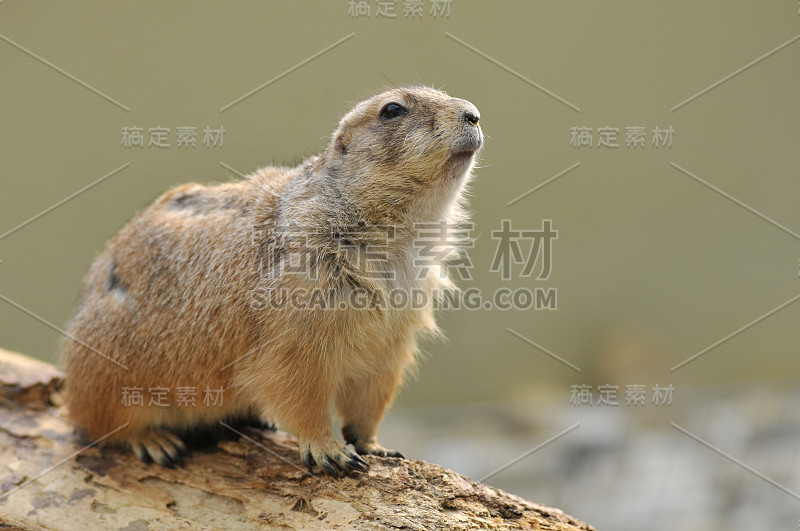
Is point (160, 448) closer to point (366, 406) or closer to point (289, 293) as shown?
point (366, 406)

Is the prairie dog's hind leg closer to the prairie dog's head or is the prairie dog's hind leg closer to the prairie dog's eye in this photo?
the prairie dog's head

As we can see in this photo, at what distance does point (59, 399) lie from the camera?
16.4 feet

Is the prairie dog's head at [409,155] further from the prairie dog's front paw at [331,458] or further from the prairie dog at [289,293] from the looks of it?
the prairie dog's front paw at [331,458]

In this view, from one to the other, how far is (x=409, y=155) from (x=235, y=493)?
219cm

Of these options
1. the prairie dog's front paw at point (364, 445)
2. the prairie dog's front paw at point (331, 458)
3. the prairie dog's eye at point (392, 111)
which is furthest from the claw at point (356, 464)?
the prairie dog's eye at point (392, 111)

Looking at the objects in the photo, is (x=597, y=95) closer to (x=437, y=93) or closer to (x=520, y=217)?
(x=520, y=217)

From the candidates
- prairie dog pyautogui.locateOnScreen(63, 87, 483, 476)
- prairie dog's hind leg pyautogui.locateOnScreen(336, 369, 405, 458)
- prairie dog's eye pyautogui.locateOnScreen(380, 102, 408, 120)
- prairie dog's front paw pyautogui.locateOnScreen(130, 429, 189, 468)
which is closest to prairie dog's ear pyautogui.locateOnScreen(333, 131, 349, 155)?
prairie dog pyautogui.locateOnScreen(63, 87, 483, 476)

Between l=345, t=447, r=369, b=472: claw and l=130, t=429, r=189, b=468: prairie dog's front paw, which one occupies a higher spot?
l=345, t=447, r=369, b=472: claw

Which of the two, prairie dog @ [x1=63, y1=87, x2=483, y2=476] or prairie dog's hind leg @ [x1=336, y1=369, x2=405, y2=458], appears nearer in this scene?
prairie dog @ [x1=63, y1=87, x2=483, y2=476]

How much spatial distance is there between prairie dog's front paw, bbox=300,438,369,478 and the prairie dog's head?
53.6 inches

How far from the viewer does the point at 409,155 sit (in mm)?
3760

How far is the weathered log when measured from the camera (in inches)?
140

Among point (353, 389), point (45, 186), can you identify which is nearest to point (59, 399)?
point (353, 389)

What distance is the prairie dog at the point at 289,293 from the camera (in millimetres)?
3748
